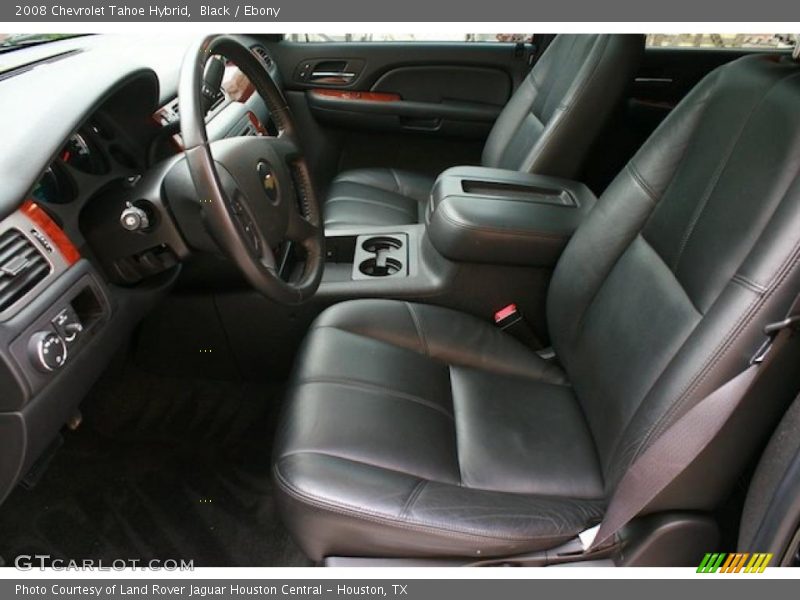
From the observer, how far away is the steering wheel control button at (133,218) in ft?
3.33

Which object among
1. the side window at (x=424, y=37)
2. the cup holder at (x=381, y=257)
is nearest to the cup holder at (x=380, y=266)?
the cup holder at (x=381, y=257)

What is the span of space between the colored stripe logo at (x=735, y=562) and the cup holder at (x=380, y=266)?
83 cm

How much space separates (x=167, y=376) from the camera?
1652 mm

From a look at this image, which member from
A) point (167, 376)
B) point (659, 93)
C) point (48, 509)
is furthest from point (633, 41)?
point (48, 509)

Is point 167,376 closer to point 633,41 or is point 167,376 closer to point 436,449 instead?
point 436,449

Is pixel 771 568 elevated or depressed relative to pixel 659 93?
depressed

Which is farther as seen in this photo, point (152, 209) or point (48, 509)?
point (48, 509)

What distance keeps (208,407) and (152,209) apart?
2.40 ft

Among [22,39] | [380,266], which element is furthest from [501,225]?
[22,39]

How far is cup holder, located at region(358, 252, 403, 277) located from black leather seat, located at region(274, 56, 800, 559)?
0.23m

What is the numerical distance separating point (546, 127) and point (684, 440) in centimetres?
94

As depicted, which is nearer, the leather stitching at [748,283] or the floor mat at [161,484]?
the leather stitching at [748,283]

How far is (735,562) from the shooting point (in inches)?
33.9

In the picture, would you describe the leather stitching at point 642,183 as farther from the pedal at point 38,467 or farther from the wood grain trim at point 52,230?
the pedal at point 38,467
